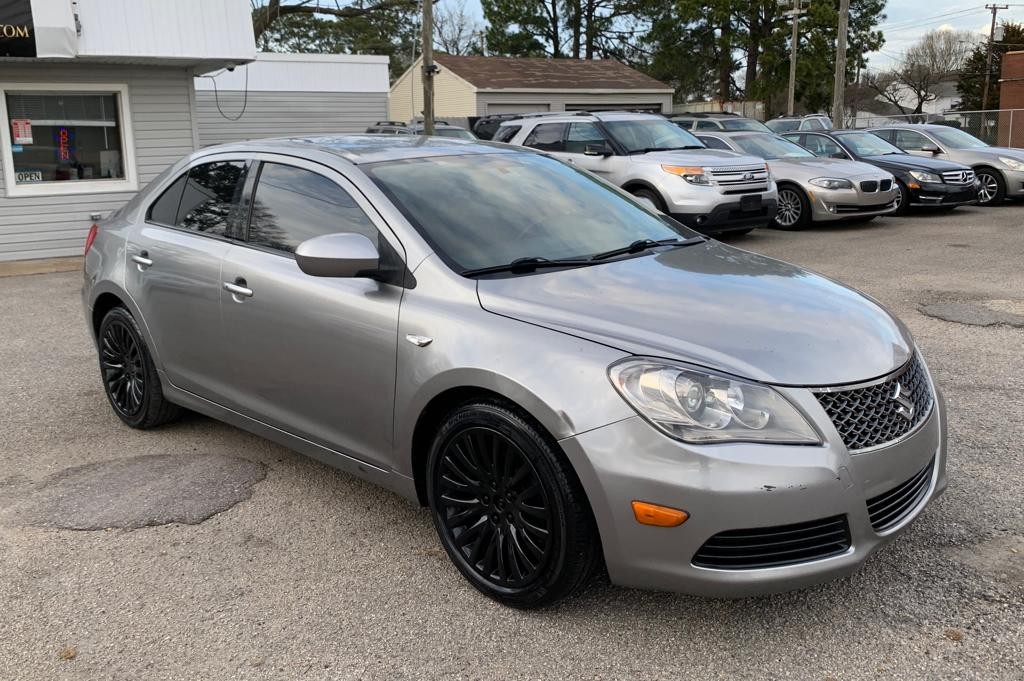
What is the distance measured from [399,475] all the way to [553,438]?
0.86m

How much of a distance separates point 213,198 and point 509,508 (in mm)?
2473

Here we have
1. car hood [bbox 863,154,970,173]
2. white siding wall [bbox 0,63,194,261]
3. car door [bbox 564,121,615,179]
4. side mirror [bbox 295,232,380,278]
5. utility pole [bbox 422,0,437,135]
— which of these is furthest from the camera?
utility pole [bbox 422,0,437,135]

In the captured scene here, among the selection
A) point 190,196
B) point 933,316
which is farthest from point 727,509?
point 933,316

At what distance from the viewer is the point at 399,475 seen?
3.58 metres

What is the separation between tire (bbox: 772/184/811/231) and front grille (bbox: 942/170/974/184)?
121 inches

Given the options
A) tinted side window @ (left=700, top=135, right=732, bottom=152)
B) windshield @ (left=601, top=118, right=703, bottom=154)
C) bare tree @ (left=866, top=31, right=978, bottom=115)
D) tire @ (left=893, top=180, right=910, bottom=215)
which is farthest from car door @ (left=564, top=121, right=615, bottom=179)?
bare tree @ (left=866, top=31, right=978, bottom=115)

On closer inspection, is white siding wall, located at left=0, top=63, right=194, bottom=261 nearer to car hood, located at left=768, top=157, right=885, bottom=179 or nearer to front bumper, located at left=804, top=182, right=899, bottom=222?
car hood, located at left=768, top=157, right=885, bottom=179

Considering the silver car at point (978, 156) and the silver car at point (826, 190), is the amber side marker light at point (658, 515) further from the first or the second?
the silver car at point (978, 156)

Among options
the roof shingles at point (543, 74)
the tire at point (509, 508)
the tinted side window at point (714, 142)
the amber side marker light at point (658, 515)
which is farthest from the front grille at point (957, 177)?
the roof shingles at point (543, 74)

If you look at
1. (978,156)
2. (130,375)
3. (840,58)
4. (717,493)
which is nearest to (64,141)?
(130,375)

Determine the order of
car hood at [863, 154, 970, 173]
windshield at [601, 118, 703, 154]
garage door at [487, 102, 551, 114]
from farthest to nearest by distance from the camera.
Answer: garage door at [487, 102, 551, 114] → car hood at [863, 154, 970, 173] → windshield at [601, 118, 703, 154]

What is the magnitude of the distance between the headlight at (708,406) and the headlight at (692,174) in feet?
30.2

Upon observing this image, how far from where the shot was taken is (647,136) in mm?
12820

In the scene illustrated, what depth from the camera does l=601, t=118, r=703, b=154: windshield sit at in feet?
41.3
